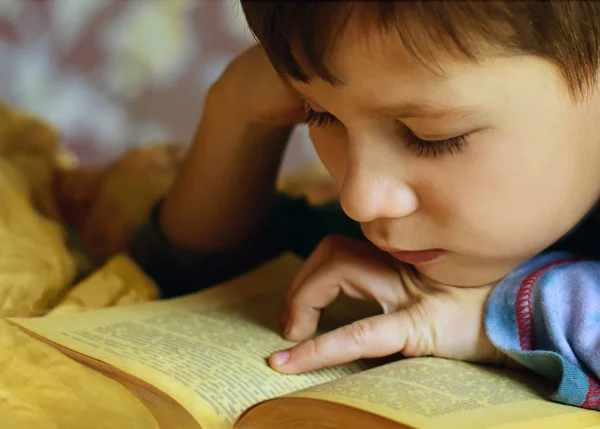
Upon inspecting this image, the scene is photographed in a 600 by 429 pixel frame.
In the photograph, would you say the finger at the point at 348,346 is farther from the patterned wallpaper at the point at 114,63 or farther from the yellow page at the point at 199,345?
the patterned wallpaper at the point at 114,63

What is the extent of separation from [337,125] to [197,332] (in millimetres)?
274

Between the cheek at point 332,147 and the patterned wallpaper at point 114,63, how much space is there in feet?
2.72

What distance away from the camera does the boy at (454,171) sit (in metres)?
0.57

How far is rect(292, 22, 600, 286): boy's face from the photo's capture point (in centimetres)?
58

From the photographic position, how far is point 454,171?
638 millimetres

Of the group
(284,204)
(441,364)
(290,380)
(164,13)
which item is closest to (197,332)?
(290,380)

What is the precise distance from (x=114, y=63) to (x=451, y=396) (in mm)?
1149

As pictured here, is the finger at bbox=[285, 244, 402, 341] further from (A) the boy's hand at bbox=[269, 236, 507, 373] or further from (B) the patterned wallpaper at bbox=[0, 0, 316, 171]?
(B) the patterned wallpaper at bbox=[0, 0, 316, 171]

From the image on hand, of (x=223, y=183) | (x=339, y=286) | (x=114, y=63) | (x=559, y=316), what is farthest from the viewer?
(x=114, y=63)

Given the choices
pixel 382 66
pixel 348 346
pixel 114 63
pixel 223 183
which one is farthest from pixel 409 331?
pixel 114 63

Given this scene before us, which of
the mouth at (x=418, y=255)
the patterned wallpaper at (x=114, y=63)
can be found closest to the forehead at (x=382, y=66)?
the mouth at (x=418, y=255)

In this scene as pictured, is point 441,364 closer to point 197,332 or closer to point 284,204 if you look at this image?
point 197,332

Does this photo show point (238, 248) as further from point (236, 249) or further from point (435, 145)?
point (435, 145)

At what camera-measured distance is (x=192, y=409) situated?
0.65 metres
